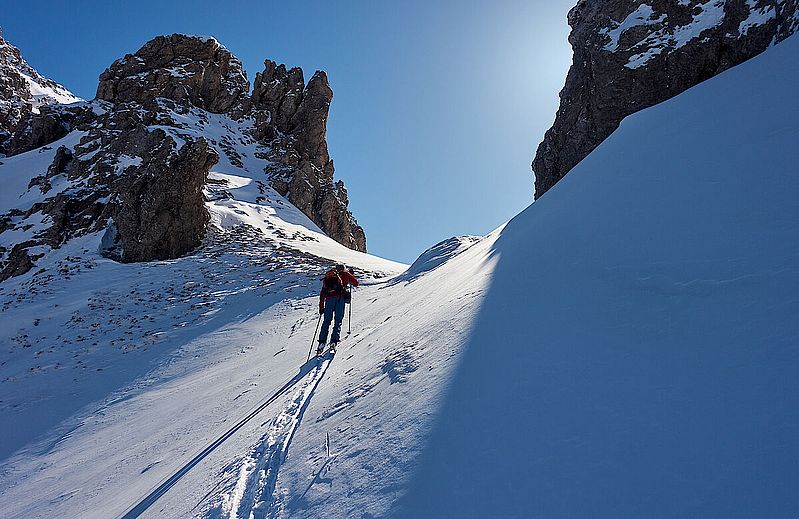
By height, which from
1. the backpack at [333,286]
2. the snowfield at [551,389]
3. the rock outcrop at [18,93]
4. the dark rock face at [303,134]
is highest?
the rock outcrop at [18,93]

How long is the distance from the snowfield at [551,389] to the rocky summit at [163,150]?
12173 mm

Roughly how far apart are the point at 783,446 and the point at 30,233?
35192 mm

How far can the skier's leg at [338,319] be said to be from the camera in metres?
7.88

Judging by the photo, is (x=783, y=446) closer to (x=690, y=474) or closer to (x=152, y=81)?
(x=690, y=474)

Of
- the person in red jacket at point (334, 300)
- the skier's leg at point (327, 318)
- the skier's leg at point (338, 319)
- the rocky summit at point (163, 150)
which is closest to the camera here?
the skier's leg at point (327, 318)

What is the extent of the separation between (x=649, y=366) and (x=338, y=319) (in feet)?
20.7

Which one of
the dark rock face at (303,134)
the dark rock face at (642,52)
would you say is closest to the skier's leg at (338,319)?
the dark rock face at (642,52)

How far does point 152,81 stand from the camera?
49.1 meters

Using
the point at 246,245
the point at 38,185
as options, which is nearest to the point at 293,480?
the point at 246,245

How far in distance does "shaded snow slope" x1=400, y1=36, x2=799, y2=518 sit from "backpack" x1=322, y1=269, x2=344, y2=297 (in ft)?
13.6

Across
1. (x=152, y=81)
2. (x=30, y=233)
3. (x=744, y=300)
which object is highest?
(x=152, y=81)

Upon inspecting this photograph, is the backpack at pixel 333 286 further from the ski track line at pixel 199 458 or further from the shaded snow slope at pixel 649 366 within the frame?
the shaded snow slope at pixel 649 366

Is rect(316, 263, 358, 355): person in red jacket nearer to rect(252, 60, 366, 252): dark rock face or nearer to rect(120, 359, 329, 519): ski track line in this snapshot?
rect(120, 359, 329, 519): ski track line

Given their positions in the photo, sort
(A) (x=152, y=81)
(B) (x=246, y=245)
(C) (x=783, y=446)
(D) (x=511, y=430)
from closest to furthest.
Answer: (C) (x=783, y=446)
(D) (x=511, y=430)
(B) (x=246, y=245)
(A) (x=152, y=81)
